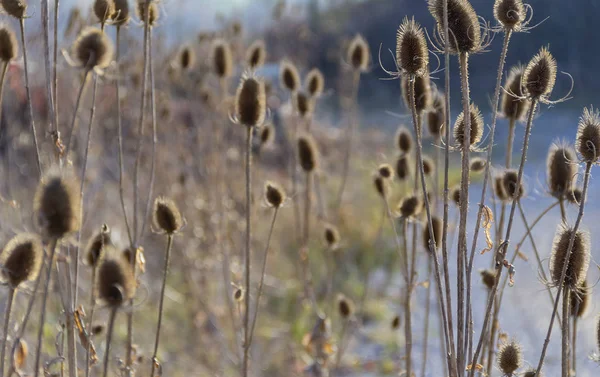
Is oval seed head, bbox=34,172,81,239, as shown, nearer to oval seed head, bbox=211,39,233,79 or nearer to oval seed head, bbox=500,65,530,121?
oval seed head, bbox=500,65,530,121

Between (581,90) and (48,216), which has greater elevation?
(581,90)

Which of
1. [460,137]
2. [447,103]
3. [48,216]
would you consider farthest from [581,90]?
[48,216]

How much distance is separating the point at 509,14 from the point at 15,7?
4.00 feet

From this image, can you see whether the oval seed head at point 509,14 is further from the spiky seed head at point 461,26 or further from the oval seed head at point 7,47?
the oval seed head at point 7,47

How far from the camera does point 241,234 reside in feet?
14.4

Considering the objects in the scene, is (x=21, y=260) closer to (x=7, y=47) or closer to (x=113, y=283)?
(x=113, y=283)

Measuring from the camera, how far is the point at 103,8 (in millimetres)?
1734

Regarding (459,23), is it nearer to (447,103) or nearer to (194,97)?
(447,103)

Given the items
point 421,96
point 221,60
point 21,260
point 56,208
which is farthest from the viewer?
point 221,60

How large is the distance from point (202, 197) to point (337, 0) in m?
4.09

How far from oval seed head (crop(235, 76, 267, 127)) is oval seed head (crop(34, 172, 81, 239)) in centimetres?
87

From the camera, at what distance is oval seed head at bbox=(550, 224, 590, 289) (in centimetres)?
148

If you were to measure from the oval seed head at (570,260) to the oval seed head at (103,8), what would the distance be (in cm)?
130

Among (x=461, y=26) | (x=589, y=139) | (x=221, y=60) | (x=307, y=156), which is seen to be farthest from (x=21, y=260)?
(x=221, y=60)
